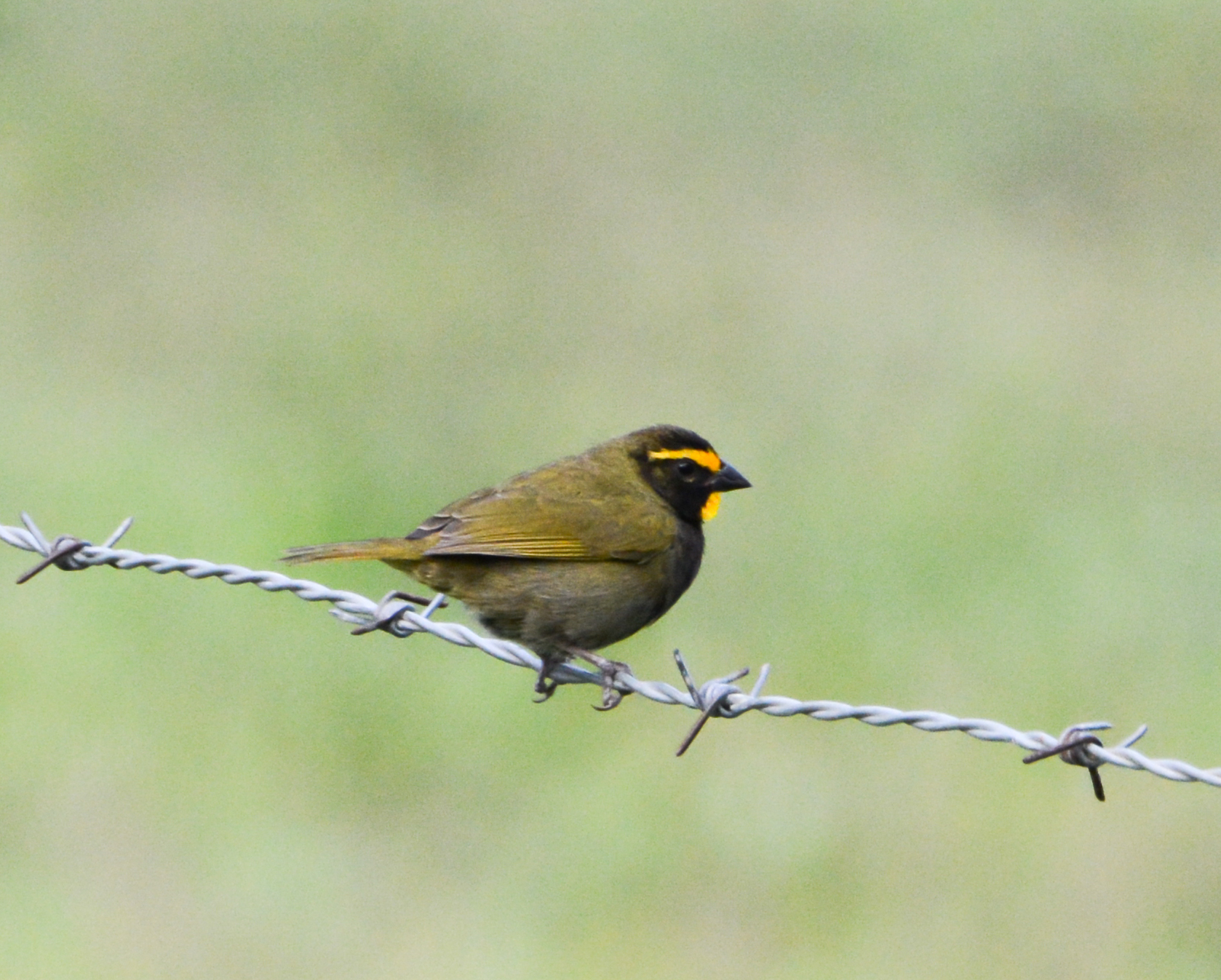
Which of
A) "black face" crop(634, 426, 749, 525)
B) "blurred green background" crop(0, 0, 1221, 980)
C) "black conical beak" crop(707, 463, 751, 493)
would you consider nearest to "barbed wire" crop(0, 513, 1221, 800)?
"black face" crop(634, 426, 749, 525)

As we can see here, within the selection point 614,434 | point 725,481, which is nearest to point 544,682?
point 725,481

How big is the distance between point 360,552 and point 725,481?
1701 mm

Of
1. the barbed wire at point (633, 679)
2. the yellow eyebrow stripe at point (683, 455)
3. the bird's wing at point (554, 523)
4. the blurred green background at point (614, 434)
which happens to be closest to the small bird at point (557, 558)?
the bird's wing at point (554, 523)

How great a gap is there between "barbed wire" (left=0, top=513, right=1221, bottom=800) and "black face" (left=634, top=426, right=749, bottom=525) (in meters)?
1.09

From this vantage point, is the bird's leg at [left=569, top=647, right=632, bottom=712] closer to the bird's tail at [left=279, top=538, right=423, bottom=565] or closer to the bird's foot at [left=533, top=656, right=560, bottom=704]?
the bird's foot at [left=533, top=656, right=560, bottom=704]

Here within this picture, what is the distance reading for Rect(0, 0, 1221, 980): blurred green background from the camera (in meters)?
8.07

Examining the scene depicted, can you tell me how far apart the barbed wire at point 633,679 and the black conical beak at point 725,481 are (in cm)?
123

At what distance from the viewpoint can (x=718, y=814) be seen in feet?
28.2

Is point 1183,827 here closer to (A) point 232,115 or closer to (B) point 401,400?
(B) point 401,400

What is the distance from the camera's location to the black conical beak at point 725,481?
7234 mm

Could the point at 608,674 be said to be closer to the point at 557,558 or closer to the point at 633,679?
the point at 633,679

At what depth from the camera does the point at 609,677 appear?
6023mm

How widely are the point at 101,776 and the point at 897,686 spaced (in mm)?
3992

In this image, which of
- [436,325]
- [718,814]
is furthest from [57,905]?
[436,325]
